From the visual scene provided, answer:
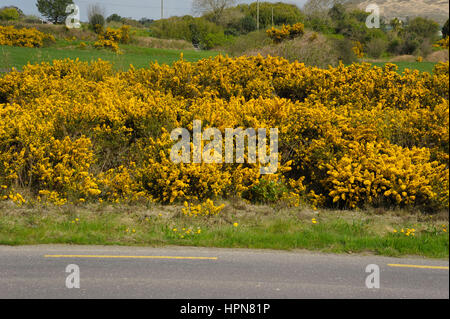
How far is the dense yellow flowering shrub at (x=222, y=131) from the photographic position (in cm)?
980

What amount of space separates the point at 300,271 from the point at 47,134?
26.0 feet

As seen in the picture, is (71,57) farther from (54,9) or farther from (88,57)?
(54,9)

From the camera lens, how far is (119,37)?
56375mm

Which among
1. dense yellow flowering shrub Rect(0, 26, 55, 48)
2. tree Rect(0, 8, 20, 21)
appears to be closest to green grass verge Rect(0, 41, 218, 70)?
dense yellow flowering shrub Rect(0, 26, 55, 48)

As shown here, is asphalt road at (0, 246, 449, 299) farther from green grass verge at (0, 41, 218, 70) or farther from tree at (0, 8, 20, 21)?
tree at (0, 8, 20, 21)

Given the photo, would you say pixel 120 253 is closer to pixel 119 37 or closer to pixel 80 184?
pixel 80 184

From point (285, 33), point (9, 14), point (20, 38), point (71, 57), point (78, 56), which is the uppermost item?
point (9, 14)

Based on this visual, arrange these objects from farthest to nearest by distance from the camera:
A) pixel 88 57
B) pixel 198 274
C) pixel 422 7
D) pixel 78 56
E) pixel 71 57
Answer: pixel 78 56
pixel 88 57
pixel 71 57
pixel 198 274
pixel 422 7

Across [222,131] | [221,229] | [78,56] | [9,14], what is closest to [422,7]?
[221,229]

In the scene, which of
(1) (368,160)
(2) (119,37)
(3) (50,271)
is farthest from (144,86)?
(2) (119,37)

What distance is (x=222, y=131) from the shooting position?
11.7 metres

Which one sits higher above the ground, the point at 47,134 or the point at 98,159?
the point at 47,134

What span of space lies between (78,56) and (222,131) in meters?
30.3

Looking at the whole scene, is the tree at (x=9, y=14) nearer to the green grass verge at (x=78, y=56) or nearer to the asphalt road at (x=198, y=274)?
the green grass verge at (x=78, y=56)
